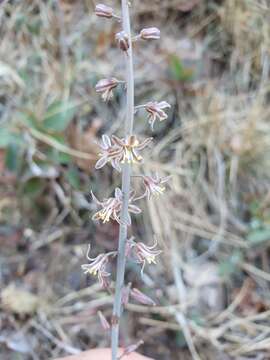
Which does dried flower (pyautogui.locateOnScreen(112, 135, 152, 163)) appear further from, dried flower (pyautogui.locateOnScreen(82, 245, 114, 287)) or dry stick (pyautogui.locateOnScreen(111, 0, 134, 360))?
dried flower (pyautogui.locateOnScreen(82, 245, 114, 287))

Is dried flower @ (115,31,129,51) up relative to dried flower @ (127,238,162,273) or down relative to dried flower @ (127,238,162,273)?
up

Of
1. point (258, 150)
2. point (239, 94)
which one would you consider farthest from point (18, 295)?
point (239, 94)

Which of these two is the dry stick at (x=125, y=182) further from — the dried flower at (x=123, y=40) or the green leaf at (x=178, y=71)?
the green leaf at (x=178, y=71)

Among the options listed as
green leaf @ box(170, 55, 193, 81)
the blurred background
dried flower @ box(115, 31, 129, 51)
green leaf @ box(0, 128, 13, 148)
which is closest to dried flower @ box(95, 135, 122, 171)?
dried flower @ box(115, 31, 129, 51)

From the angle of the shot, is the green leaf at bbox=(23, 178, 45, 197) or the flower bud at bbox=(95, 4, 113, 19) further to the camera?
the green leaf at bbox=(23, 178, 45, 197)

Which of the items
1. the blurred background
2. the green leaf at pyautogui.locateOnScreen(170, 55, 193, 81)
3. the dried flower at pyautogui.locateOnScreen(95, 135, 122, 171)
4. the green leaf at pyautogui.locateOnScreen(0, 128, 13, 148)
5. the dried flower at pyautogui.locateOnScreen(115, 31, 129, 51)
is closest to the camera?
the dried flower at pyautogui.locateOnScreen(115, 31, 129, 51)

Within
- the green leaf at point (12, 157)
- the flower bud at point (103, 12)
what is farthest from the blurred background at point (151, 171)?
the flower bud at point (103, 12)

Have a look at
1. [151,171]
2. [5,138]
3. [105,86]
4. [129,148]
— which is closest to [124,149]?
[129,148]

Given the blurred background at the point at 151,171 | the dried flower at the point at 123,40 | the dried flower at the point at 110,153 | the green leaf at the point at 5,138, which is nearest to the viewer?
the dried flower at the point at 123,40
